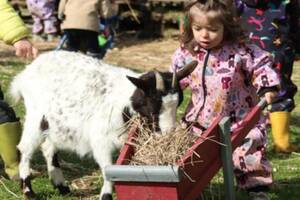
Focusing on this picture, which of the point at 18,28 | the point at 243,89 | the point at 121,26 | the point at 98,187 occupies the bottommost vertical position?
the point at 121,26

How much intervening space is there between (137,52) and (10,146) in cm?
888

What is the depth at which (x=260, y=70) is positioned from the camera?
4.55 m

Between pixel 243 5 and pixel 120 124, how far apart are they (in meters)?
2.18

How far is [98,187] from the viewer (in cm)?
558

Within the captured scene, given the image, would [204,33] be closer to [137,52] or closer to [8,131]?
[8,131]

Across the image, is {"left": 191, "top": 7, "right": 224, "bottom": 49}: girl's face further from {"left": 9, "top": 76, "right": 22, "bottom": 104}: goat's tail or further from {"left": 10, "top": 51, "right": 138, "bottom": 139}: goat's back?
{"left": 9, "top": 76, "right": 22, "bottom": 104}: goat's tail

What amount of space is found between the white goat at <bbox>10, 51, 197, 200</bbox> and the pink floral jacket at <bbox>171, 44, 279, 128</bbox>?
27 centimetres

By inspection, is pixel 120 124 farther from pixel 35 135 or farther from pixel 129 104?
pixel 35 135

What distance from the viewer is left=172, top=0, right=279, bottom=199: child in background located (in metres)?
4.50

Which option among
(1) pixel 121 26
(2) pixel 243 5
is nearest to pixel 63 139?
(2) pixel 243 5

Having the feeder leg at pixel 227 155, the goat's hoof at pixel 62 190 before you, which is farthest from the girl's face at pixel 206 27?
the goat's hoof at pixel 62 190

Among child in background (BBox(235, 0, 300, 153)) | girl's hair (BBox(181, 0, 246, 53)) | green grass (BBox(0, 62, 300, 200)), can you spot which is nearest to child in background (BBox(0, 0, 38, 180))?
green grass (BBox(0, 62, 300, 200))

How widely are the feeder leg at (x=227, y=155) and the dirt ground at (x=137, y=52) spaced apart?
308 inches

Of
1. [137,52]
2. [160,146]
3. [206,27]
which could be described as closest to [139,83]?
[160,146]
